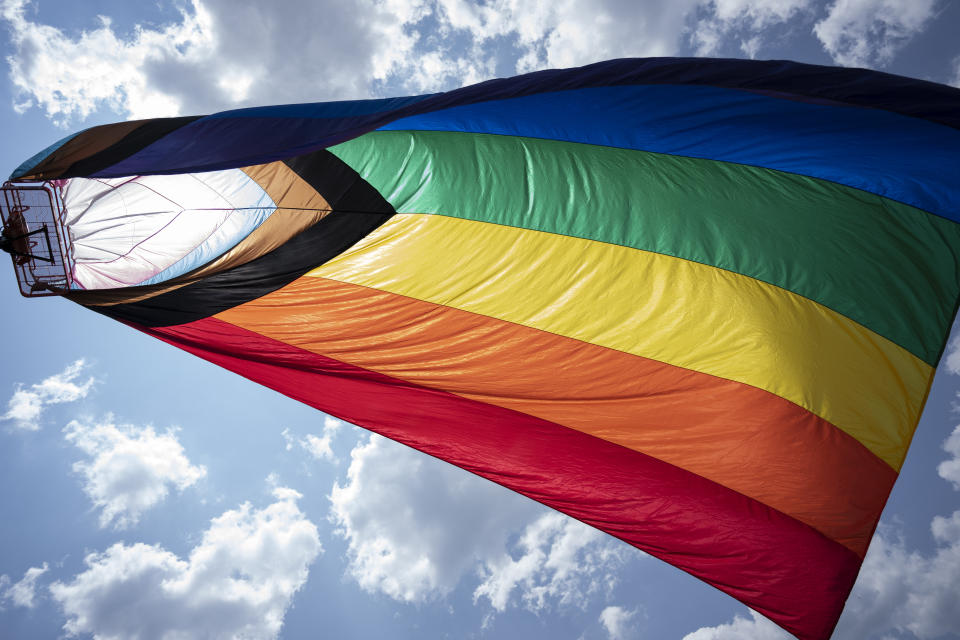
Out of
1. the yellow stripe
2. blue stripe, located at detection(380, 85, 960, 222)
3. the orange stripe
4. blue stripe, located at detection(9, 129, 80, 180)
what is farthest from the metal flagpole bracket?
blue stripe, located at detection(380, 85, 960, 222)

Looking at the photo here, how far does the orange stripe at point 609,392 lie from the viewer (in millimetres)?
2682

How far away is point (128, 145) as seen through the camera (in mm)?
3854

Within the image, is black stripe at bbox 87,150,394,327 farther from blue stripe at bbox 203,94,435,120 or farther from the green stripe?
blue stripe at bbox 203,94,435,120

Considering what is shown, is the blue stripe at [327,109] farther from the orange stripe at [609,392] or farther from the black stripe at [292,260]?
the orange stripe at [609,392]

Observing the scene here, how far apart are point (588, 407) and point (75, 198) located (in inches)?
149

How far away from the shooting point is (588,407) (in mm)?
3215

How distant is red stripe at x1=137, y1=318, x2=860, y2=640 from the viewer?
2.76 metres

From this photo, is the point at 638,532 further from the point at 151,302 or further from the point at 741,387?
the point at 151,302

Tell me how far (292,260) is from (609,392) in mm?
2204

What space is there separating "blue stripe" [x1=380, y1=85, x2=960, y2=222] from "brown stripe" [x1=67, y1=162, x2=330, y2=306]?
0.76m

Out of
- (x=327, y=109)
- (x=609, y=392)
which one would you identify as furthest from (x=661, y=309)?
(x=327, y=109)

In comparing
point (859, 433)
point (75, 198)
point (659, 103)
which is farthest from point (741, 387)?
point (75, 198)

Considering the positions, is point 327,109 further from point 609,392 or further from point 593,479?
point 593,479

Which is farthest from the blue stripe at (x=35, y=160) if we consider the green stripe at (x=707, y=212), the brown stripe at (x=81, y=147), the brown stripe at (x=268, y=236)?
the green stripe at (x=707, y=212)
